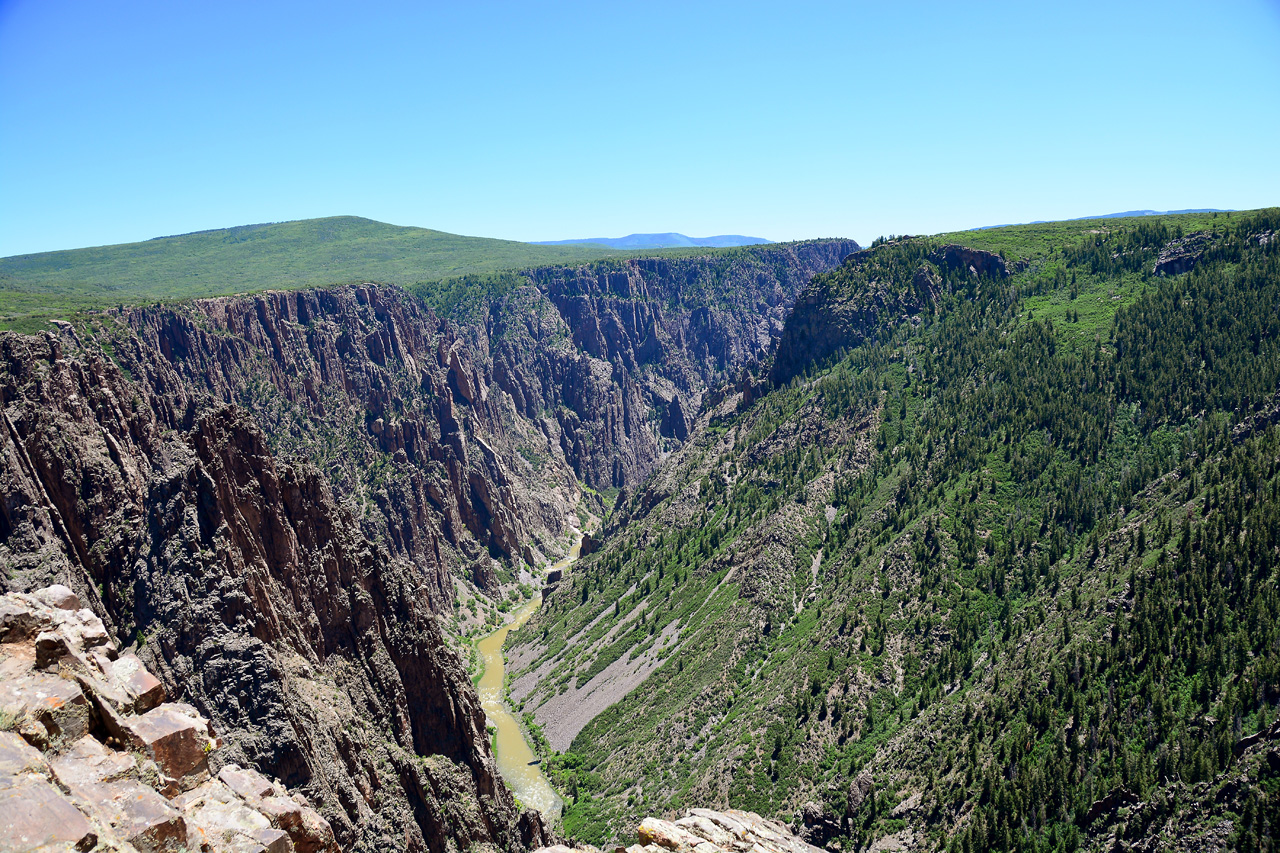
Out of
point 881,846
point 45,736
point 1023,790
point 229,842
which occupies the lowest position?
point 881,846

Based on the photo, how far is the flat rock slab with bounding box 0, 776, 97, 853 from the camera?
1775cm

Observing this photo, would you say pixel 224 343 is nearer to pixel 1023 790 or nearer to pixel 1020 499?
pixel 1020 499

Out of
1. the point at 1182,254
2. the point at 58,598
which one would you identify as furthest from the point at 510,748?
the point at 1182,254

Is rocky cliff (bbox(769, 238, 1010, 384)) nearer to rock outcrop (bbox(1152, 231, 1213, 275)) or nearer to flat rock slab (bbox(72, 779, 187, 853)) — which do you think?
rock outcrop (bbox(1152, 231, 1213, 275))

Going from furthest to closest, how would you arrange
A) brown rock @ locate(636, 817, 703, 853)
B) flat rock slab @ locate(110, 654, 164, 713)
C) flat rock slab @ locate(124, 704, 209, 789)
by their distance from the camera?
brown rock @ locate(636, 817, 703, 853) < flat rock slab @ locate(110, 654, 164, 713) < flat rock slab @ locate(124, 704, 209, 789)

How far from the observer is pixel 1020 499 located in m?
116

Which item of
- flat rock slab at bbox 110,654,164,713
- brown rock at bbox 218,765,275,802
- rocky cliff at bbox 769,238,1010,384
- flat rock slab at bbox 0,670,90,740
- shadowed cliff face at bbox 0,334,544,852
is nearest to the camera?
flat rock slab at bbox 0,670,90,740

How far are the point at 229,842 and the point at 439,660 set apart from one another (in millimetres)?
55467

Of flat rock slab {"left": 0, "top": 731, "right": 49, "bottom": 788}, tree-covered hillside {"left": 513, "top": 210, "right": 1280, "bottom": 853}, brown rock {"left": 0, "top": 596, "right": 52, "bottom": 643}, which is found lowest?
tree-covered hillside {"left": 513, "top": 210, "right": 1280, "bottom": 853}

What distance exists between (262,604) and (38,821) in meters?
46.8

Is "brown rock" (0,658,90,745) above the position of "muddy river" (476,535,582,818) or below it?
above

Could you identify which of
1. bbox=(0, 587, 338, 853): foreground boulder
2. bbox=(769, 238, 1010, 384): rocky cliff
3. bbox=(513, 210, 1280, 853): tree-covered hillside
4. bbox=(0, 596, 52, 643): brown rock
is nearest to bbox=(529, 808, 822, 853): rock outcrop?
bbox=(0, 587, 338, 853): foreground boulder

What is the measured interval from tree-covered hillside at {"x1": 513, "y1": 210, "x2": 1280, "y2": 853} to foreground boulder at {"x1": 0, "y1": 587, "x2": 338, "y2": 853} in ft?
192

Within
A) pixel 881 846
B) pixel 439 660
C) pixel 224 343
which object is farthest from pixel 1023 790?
pixel 224 343
